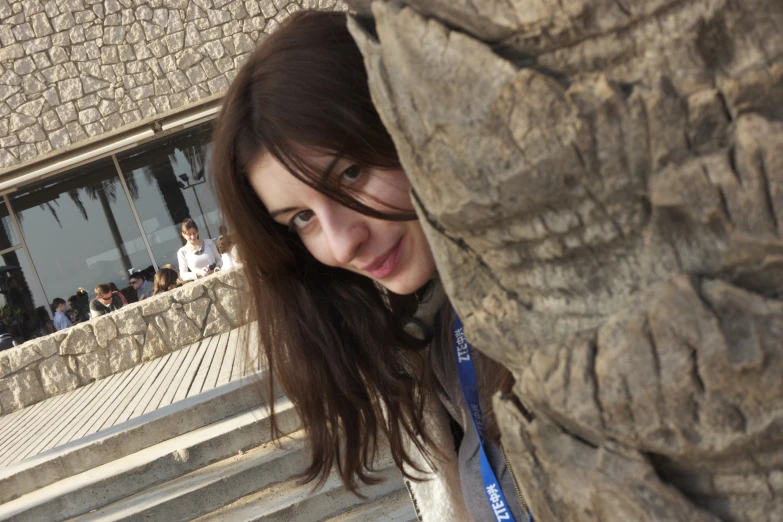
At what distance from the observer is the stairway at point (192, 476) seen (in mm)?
3311

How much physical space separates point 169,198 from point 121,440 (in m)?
5.99

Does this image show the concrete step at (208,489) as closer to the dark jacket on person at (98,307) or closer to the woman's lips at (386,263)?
the woman's lips at (386,263)

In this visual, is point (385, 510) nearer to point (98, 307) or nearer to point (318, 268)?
point (318, 268)

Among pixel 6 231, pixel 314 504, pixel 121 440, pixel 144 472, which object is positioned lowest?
pixel 314 504

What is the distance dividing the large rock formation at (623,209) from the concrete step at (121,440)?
3.21 metres

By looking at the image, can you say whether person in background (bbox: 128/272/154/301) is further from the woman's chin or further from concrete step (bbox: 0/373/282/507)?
the woman's chin

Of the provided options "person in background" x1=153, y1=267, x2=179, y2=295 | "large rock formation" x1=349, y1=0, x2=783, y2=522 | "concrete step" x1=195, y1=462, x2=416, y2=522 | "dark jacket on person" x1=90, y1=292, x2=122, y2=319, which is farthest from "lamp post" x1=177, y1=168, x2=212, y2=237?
"large rock formation" x1=349, y1=0, x2=783, y2=522

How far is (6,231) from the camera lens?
368 inches

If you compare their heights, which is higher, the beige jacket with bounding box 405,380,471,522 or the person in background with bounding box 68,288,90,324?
the person in background with bounding box 68,288,90,324

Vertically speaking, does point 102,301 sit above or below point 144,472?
above

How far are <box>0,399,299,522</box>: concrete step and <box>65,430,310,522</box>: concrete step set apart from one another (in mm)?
51

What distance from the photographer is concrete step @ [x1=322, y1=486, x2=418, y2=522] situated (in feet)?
10.3

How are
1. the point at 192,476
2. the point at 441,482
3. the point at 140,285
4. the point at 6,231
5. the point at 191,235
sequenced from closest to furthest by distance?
the point at 441,482, the point at 192,476, the point at 191,235, the point at 140,285, the point at 6,231

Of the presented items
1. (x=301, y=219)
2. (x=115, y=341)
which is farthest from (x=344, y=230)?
(x=115, y=341)
